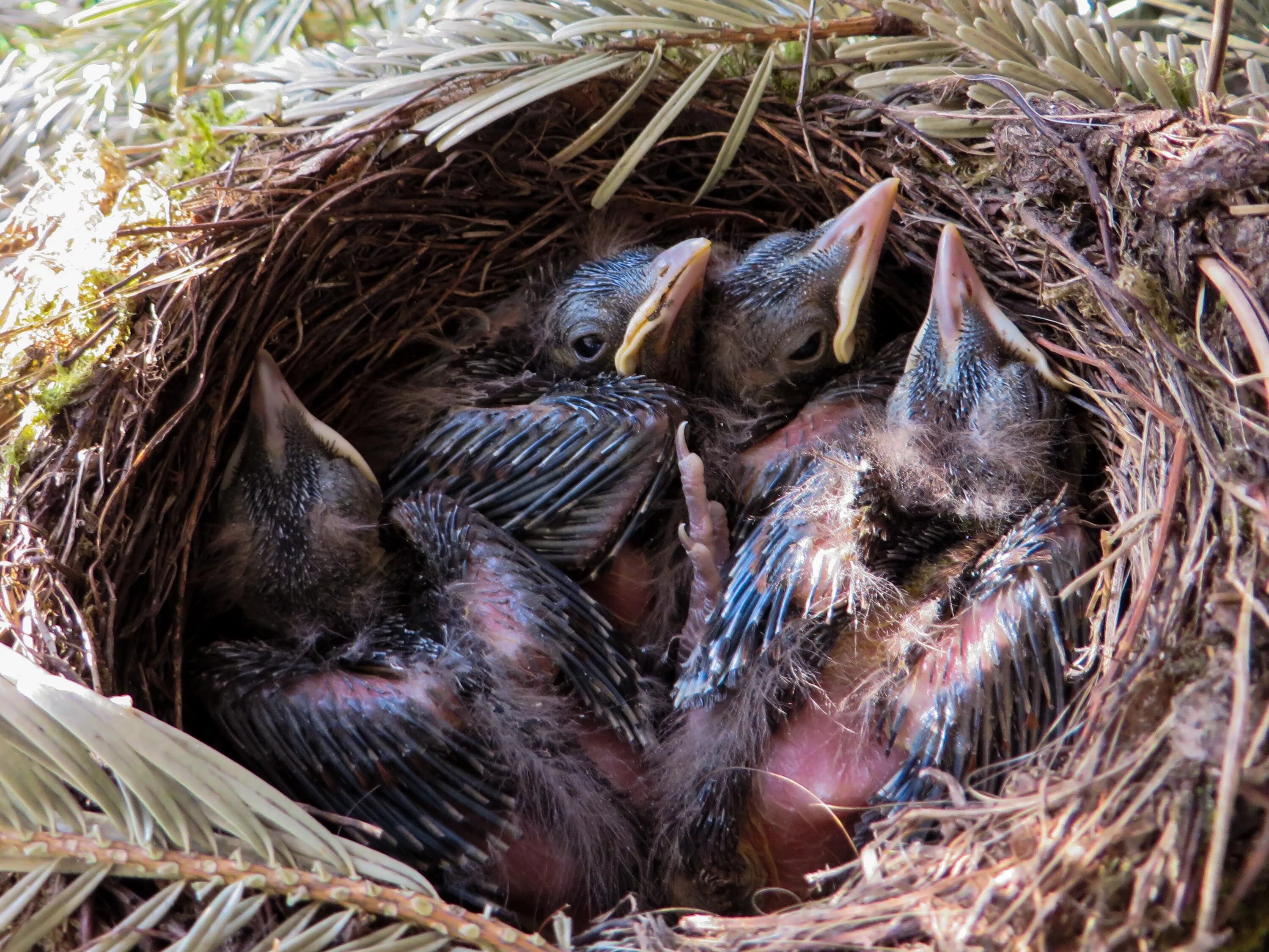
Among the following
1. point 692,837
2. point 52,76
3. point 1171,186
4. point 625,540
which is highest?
point 52,76

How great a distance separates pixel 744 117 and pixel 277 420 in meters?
0.64

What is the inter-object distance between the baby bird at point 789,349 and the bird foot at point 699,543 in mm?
35

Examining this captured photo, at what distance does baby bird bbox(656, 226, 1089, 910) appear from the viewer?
0.84 m

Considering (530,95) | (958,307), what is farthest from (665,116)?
(958,307)

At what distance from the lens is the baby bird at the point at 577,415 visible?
3.54 feet

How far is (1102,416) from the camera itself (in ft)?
3.21

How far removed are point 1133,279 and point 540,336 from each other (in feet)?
2.31

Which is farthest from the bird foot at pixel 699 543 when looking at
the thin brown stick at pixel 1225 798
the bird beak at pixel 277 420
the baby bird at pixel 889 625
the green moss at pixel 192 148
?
the green moss at pixel 192 148

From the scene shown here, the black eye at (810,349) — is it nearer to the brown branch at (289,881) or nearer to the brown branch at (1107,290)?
the brown branch at (1107,290)

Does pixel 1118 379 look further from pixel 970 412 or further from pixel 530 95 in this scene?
pixel 530 95

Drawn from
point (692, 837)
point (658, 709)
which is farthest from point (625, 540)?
point (692, 837)

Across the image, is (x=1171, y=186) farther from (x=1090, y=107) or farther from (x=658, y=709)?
(x=658, y=709)

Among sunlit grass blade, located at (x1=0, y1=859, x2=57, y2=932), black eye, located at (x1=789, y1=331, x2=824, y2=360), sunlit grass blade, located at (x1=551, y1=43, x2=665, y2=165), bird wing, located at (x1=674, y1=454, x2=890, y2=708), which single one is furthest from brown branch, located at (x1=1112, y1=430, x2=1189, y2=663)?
→ sunlit grass blade, located at (x1=0, y1=859, x2=57, y2=932)

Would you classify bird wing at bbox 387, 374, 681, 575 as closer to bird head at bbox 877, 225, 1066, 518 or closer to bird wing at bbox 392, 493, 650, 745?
bird wing at bbox 392, 493, 650, 745
